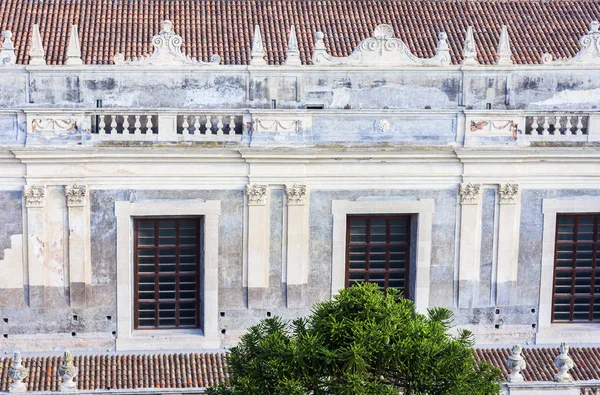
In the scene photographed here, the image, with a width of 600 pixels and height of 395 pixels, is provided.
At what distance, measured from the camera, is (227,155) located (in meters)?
29.8

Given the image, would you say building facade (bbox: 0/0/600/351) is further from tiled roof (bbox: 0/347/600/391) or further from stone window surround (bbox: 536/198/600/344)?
tiled roof (bbox: 0/347/600/391)

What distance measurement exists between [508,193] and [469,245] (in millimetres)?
1715

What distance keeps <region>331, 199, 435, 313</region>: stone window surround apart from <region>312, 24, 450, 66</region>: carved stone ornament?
3612mm

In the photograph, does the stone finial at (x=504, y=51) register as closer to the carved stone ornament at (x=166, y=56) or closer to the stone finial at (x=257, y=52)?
the stone finial at (x=257, y=52)

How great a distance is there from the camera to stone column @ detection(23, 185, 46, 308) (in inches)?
1163

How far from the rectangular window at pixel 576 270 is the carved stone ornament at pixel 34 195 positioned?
13.6m

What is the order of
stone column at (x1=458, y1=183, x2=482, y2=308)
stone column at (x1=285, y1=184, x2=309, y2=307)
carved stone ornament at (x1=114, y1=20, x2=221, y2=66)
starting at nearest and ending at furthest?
carved stone ornament at (x1=114, y1=20, x2=221, y2=66) → stone column at (x1=285, y1=184, x2=309, y2=307) → stone column at (x1=458, y1=183, x2=482, y2=308)

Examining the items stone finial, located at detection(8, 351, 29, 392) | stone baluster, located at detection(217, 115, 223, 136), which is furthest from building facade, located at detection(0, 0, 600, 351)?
stone finial, located at detection(8, 351, 29, 392)

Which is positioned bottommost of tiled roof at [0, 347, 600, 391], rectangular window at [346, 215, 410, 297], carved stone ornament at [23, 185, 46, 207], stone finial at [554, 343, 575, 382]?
tiled roof at [0, 347, 600, 391]

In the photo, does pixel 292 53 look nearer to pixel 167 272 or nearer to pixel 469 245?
pixel 167 272

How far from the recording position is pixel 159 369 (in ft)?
97.9

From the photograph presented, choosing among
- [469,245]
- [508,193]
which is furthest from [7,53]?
[508,193]

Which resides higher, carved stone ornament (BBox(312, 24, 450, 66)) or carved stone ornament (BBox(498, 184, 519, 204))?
carved stone ornament (BBox(312, 24, 450, 66))

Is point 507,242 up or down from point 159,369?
up
